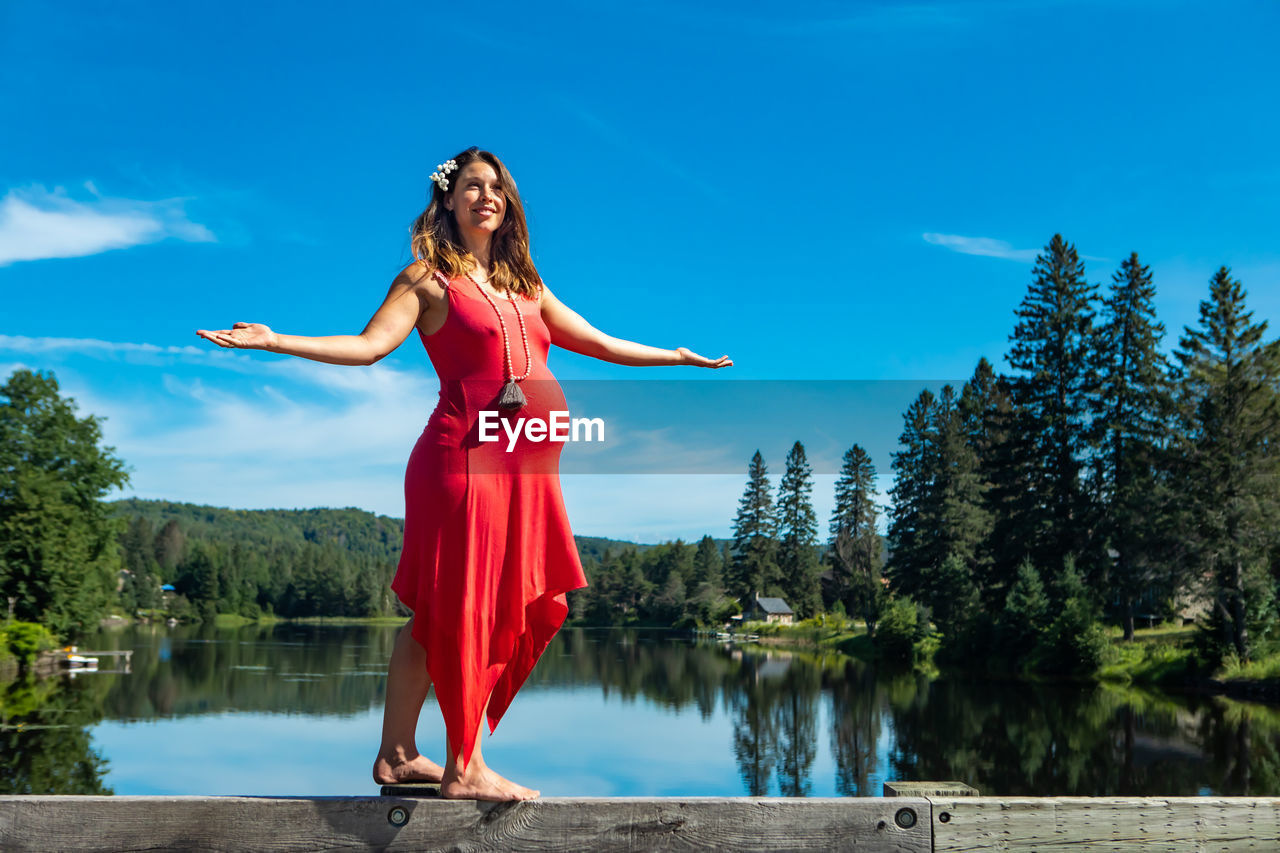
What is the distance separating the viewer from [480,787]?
2.25 meters

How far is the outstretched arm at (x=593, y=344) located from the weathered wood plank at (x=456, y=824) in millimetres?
1156

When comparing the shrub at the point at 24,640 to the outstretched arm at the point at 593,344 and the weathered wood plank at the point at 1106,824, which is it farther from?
the weathered wood plank at the point at 1106,824

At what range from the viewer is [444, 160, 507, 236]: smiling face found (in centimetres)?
268

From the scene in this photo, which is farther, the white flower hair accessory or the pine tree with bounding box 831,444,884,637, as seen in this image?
the pine tree with bounding box 831,444,884,637

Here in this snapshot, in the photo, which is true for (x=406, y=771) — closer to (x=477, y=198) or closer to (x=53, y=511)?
(x=477, y=198)

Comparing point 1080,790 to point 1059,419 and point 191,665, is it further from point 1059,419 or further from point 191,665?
point 191,665

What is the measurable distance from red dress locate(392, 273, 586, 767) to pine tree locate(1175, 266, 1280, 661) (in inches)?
1227

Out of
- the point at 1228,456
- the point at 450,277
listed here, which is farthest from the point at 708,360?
the point at 1228,456

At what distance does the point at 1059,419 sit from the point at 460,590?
42.4 m

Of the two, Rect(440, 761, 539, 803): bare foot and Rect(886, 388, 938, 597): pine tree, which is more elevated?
Rect(886, 388, 938, 597): pine tree

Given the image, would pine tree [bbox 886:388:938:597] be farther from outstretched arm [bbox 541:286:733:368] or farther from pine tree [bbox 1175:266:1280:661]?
outstretched arm [bbox 541:286:733:368]

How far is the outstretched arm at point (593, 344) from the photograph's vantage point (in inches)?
108

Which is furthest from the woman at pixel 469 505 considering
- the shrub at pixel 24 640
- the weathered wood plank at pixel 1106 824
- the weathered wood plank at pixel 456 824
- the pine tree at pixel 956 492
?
the pine tree at pixel 956 492

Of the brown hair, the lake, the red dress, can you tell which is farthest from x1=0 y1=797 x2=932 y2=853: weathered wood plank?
the lake
